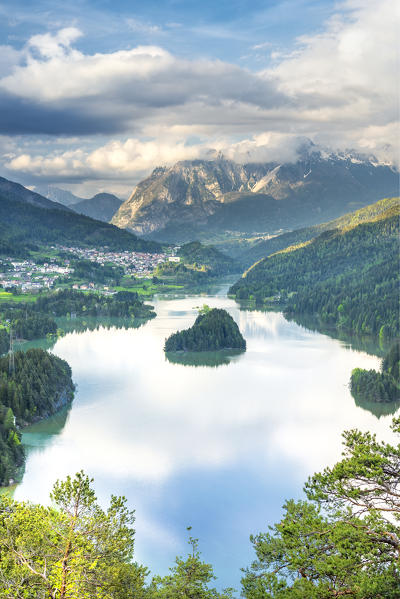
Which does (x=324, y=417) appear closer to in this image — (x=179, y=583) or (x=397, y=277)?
(x=179, y=583)

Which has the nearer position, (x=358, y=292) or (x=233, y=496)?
(x=233, y=496)

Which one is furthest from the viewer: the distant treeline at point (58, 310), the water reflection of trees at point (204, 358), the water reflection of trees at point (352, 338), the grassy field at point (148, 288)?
the grassy field at point (148, 288)

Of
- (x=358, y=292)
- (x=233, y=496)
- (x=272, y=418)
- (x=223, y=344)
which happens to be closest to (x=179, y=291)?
(x=358, y=292)

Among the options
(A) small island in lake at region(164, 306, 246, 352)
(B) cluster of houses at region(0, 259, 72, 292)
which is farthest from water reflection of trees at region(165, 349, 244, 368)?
(B) cluster of houses at region(0, 259, 72, 292)

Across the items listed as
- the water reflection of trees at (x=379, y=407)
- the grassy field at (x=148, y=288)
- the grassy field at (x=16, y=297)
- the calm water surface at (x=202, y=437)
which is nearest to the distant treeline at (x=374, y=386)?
the water reflection of trees at (x=379, y=407)

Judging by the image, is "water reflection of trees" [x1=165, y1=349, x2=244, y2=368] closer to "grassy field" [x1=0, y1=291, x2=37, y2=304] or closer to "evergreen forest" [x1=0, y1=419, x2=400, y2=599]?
"evergreen forest" [x1=0, y1=419, x2=400, y2=599]

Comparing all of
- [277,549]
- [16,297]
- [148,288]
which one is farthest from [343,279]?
[277,549]

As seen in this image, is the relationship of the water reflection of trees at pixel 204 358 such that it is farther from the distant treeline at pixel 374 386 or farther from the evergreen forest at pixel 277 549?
the evergreen forest at pixel 277 549
